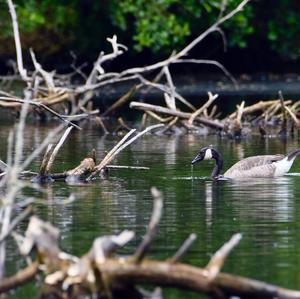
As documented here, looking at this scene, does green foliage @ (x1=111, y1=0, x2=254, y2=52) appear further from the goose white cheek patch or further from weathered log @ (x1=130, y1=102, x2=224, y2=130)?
the goose white cheek patch

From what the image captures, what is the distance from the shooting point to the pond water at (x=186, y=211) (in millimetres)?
11391

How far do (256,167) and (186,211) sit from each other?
409 cm

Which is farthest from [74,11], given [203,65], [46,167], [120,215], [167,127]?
[120,215]

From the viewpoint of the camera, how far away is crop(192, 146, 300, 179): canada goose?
1830 centimetres

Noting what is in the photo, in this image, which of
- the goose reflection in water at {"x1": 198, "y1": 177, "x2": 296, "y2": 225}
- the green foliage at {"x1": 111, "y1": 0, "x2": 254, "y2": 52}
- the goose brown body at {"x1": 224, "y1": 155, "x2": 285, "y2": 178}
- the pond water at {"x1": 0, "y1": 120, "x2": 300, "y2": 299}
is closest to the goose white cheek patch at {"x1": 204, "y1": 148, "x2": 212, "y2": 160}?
the pond water at {"x1": 0, "y1": 120, "x2": 300, "y2": 299}

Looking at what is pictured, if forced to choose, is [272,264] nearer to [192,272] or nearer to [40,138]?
[192,272]

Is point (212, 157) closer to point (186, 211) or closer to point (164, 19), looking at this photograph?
point (186, 211)

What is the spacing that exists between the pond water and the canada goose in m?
0.22

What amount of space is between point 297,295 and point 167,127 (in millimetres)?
16725

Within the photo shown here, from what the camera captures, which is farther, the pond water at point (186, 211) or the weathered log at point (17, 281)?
the pond water at point (186, 211)

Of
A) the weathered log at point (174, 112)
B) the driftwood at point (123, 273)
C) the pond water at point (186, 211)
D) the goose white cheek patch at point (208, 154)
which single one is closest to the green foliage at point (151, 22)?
the weathered log at point (174, 112)

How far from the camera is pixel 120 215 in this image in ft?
46.2

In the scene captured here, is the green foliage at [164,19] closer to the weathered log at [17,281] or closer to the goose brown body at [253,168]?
the goose brown body at [253,168]

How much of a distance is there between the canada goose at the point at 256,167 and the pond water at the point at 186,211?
8.7 inches
